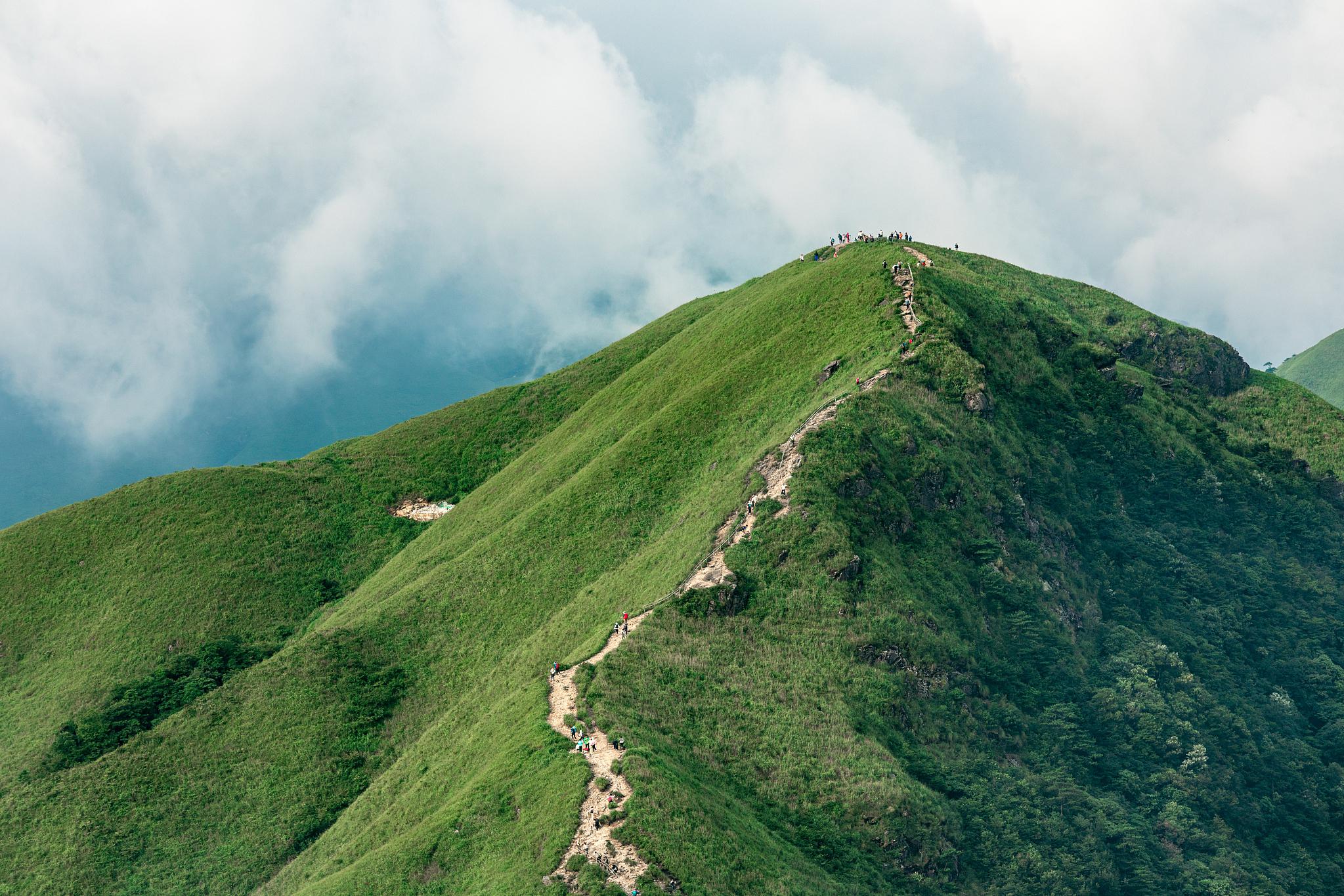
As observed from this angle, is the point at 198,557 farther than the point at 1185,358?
No

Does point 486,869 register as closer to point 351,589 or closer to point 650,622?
point 650,622

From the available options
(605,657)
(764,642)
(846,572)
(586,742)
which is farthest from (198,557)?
(846,572)

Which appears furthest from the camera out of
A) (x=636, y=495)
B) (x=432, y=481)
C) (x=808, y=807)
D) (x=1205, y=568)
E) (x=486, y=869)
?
(x=432, y=481)

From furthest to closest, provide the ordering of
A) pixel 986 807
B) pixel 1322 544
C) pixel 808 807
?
pixel 1322 544 < pixel 986 807 < pixel 808 807

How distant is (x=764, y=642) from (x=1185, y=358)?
95828mm

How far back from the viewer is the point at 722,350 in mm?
126875

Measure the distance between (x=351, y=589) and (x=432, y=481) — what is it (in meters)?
24.7

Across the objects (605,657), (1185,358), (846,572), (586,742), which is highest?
(1185,358)

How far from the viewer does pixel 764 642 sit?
3098 inches

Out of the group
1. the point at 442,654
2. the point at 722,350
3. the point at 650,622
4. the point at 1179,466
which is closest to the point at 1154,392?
the point at 1179,466

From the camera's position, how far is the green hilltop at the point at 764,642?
229ft

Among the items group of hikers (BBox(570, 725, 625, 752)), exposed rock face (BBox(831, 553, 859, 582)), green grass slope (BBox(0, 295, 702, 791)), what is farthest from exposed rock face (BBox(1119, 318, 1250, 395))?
group of hikers (BBox(570, 725, 625, 752))

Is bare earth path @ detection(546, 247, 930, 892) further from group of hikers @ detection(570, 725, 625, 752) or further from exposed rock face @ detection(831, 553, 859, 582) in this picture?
exposed rock face @ detection(831, 553, 859, 582)

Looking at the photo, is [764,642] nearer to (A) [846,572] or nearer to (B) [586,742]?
(A) [846,572]
